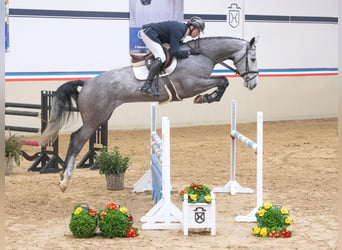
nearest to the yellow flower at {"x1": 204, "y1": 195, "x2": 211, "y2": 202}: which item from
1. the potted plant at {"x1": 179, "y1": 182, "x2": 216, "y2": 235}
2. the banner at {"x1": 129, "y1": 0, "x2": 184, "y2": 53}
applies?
the potted plant at {"x1": 179, "y1": 182, "x2": 216, "y2": 235}

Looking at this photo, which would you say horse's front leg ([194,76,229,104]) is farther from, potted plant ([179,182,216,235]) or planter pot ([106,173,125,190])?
planter pot ([106,173,125,190])

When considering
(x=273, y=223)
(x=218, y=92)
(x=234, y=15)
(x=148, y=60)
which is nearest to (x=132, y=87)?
(x=148, y=60)

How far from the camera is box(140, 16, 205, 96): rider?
5438 mm

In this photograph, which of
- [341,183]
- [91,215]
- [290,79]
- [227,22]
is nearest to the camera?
[341,183]

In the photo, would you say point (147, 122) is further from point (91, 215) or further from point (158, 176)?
point (91, 215)

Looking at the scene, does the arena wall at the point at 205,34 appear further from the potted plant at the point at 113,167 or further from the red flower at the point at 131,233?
the red flower at the point at 131,233

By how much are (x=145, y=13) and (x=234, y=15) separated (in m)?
2.10

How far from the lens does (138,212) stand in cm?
554

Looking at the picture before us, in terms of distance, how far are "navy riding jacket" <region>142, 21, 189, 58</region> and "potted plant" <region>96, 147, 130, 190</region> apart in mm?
1481

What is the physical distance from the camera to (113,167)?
6.58 metres

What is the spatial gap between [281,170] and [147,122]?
14.8ft

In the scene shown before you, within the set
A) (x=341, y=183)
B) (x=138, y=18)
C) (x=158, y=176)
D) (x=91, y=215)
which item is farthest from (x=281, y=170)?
(x=341, y=183)

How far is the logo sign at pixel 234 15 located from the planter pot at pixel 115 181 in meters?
6.79

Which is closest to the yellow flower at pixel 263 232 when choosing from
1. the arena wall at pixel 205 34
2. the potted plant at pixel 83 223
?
the potted plant at pixel 83 223
